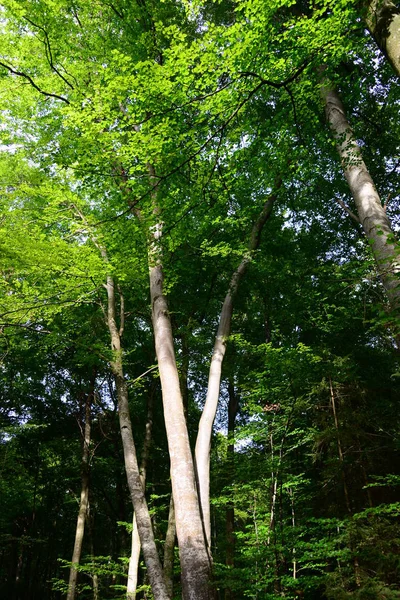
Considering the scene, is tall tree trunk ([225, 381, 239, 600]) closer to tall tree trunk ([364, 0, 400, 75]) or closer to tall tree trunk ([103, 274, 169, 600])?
tall tree trunk ([103, 274, 169, 600])

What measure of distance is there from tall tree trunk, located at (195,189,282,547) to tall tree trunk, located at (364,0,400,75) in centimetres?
496

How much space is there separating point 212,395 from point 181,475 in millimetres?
1849

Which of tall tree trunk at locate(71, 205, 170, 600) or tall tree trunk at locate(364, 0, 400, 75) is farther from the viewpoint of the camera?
tall tree trunk at locate(71, 205, 170, 600)

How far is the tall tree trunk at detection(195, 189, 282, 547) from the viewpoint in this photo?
5574 millimetres

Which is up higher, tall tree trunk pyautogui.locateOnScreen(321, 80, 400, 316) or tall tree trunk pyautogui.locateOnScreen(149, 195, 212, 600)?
tall tree trunk pyautogui.locateOnScreen(321, 80, 400, 316)

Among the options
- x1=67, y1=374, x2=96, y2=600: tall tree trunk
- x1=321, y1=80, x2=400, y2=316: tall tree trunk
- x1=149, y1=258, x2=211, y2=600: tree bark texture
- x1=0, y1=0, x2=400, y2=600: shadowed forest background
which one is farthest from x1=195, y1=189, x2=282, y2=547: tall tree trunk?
x1=67, y1=374, x2=96, y2=600: tall tree trunk

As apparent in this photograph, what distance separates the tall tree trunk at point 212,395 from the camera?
5574mm

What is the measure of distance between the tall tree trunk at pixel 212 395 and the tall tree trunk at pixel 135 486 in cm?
97

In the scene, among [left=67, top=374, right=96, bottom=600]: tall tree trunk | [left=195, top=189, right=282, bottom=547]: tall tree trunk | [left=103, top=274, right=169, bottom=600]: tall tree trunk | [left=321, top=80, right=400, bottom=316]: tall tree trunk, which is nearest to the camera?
[left=321, top=80, right=400, bottom=316]: tall tree trunk

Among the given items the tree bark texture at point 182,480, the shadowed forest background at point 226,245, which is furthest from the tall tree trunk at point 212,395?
the tree bark texture at point 182,480

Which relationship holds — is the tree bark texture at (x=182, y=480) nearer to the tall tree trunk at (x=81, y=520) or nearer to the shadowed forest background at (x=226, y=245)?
the shadowed forest background at (x=226, y=245)

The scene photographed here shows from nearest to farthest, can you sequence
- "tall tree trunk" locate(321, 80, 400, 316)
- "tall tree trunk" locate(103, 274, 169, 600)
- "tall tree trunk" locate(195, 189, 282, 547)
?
"tall tree trunk" locate(321, 80, 400, 316), "tall tree trunk" locate(103, 274, 169, 600), "tall tree trunk" locate(195, 189, 282, 547)

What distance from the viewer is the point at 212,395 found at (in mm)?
6496

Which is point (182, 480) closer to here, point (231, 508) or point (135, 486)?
point (135, 486)
